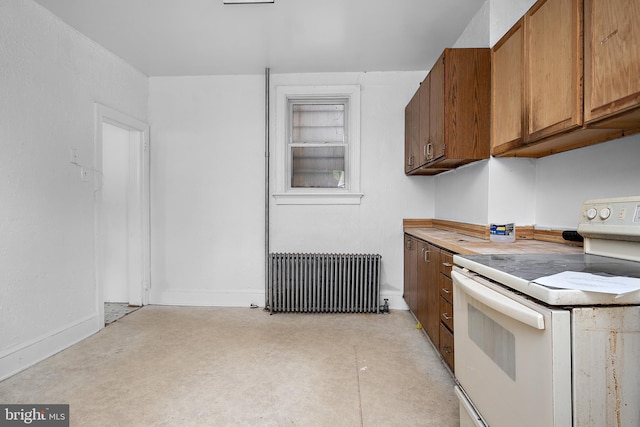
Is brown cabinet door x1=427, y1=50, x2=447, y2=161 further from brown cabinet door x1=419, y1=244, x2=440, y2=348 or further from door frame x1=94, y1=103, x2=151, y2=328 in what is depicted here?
door frame x1=94, y1=103, x2=151, y2=328

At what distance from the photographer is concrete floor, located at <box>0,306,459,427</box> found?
1753 millimetres

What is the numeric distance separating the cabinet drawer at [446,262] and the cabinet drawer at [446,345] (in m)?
0.36

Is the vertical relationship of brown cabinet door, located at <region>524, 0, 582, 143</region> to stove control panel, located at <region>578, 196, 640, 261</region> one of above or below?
above

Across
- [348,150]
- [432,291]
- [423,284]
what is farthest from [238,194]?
[432,291]

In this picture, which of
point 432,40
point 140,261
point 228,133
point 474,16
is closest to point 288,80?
point 228,133

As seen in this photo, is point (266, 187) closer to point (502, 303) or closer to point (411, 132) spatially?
point (411, 132)

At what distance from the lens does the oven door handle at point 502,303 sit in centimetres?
88

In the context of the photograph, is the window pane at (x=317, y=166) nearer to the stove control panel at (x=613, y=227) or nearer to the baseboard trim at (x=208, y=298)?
the baseboard trim at (x=208, y=298)

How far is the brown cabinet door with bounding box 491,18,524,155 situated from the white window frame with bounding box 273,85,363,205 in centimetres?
158

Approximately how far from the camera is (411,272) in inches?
121

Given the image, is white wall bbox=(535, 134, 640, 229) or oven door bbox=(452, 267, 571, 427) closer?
oven door bbox=(452, 267, 571, 427)

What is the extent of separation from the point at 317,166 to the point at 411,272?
1.55 metres

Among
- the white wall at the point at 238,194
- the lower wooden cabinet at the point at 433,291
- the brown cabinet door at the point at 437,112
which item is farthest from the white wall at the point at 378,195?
the brown cabinet door at the point at 437,112

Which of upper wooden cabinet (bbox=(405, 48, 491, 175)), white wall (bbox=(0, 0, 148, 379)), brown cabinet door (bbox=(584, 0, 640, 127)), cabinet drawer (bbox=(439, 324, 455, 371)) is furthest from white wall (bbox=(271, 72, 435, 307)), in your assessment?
brown cabinet door (bbox=(584, 0, 640, 127))
